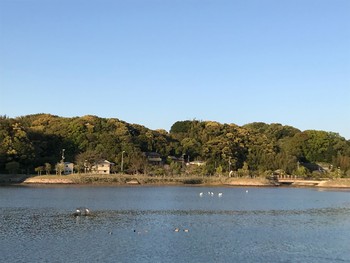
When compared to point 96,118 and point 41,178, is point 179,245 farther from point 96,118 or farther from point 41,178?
point 96,118

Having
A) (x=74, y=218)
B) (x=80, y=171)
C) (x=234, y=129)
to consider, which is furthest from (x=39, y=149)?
(x=74, y=218)

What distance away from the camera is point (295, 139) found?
121125 millimetres

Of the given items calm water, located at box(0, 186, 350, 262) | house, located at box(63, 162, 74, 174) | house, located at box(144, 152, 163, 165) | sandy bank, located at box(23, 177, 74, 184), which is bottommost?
calm water, located at box(0, 186, 350, 262)

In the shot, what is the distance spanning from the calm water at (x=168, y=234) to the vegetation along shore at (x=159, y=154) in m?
39.3

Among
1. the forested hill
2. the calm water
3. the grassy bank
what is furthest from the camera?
the forested hill

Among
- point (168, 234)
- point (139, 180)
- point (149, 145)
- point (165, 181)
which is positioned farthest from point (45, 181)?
point (168, 234)

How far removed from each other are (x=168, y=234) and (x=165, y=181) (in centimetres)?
5930

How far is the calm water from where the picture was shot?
21.2 m

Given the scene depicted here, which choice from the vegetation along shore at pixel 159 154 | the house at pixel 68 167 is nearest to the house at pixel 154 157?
the vegetation along shore at pixel 159 154

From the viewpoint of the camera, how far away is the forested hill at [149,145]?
82125 millimetres

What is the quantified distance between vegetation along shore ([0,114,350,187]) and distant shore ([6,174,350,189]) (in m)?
0.17

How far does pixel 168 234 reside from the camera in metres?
26.8

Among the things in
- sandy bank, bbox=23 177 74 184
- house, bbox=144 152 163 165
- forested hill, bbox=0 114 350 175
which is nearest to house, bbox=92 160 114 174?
forested hill, bbox=0 114 350 175

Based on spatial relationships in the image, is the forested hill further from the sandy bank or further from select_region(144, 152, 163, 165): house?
the sandy bank
